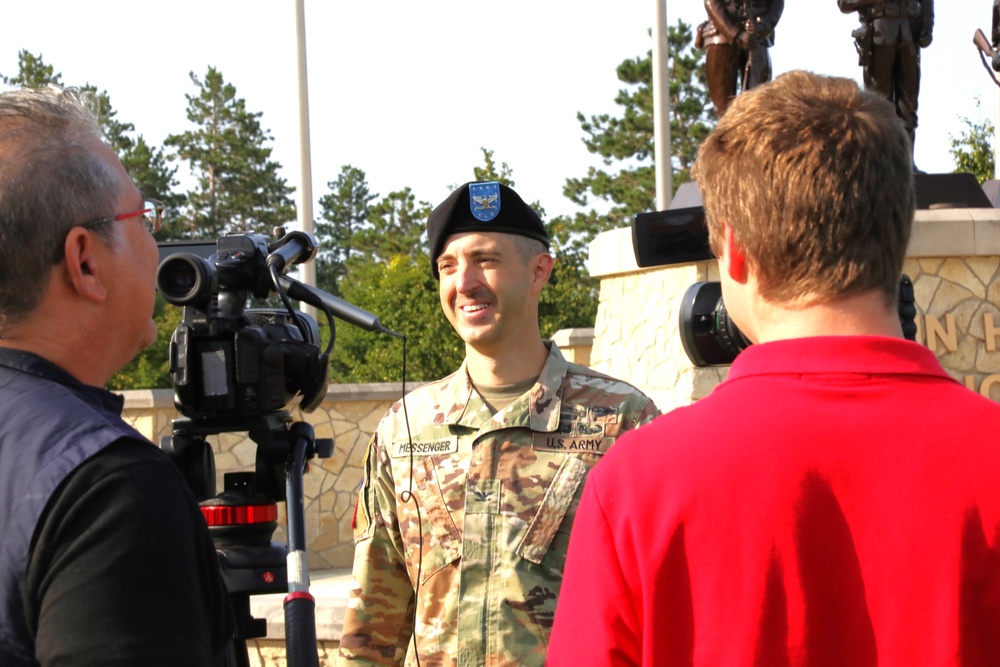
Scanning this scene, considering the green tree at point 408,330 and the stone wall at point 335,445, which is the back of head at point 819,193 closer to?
the stone wall at point 335,445

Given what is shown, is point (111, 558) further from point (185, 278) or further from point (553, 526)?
point (553, 526)

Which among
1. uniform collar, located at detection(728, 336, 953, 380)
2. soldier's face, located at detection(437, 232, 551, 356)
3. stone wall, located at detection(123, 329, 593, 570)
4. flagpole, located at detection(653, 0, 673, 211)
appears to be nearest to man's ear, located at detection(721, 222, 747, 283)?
uniform collar, located at detection(728, 336, 953, 380)

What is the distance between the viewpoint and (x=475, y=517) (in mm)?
2957

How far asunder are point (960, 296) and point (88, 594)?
7.78 m

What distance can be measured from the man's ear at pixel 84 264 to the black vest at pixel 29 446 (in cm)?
11

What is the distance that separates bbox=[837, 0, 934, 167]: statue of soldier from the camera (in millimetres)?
9414

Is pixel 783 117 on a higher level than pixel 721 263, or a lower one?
higher

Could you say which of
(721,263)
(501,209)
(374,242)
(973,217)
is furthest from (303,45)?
(374,242)

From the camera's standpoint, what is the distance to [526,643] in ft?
9.23

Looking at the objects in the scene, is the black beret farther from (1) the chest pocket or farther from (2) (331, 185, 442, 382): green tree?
(2) (331, 185, 442, 382): green tree

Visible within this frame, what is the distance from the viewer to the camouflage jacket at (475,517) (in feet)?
9.39

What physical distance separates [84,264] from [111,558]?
450 millimetres

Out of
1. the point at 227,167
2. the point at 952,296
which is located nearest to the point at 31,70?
the point at 227,167

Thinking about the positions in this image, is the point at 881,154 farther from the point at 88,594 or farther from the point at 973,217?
the point at 973,217
